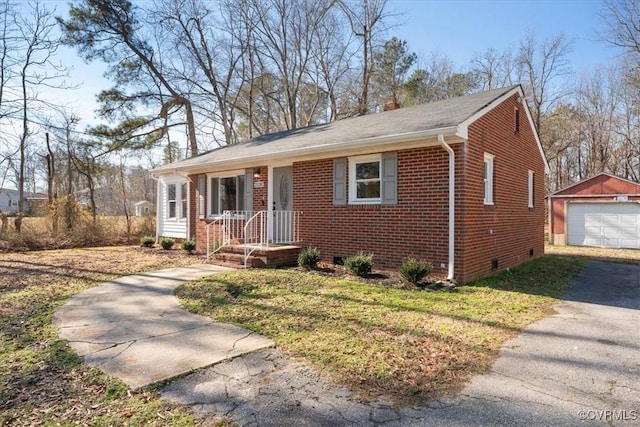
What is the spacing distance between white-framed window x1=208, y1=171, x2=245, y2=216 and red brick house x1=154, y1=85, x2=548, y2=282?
0.16ft

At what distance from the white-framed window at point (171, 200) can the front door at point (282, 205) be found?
610cm

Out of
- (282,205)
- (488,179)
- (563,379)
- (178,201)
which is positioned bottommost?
(563,379)

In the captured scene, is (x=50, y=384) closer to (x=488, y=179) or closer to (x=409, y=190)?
(x=409, y=190)

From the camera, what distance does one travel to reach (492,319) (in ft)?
17.1

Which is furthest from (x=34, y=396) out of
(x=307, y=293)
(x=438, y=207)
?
(x=438, y=207)

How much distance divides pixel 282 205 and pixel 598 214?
1504 centimetres

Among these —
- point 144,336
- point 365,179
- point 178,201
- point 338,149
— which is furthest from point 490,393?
point 178,201

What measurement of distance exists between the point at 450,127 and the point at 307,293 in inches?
155

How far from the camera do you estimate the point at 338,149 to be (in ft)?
28.0

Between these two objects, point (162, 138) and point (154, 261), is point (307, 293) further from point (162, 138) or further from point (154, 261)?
point (162, 138)

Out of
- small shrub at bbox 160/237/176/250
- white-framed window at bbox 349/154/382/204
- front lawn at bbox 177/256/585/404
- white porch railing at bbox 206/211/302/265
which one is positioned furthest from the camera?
small shrub at bbox 160/237/176/250

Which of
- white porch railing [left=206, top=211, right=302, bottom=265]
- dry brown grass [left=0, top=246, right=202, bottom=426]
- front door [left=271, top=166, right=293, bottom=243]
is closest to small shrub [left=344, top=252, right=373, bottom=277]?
white porch railing [left=206, top=211, right=302, bottom=265]

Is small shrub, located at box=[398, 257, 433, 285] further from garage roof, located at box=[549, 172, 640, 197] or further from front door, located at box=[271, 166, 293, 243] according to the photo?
garage roof, located at box=[549, 172, 640, 197]

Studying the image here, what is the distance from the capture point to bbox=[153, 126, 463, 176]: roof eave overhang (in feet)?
23.6
